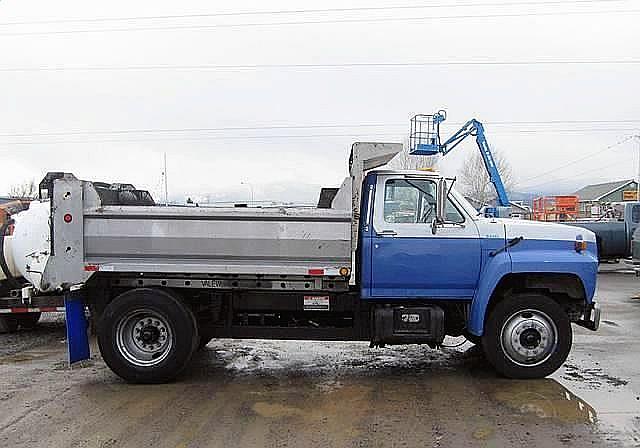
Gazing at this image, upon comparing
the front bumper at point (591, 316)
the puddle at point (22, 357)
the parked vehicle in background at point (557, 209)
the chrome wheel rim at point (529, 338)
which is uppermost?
the parked vehicle in background at point (557, 209)

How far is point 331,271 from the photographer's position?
7.40 m

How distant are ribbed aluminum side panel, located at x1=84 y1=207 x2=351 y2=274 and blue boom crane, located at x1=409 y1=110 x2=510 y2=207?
19.7 m

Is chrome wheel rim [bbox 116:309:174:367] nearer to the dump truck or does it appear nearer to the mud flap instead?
the dump truck

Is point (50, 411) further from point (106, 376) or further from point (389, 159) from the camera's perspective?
point (389, 159)

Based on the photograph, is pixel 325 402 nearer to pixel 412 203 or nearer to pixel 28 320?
pixel 412 203

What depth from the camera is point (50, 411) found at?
671 cm

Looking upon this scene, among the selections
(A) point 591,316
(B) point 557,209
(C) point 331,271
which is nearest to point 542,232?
(A) point 591,316

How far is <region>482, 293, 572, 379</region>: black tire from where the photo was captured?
7.72m

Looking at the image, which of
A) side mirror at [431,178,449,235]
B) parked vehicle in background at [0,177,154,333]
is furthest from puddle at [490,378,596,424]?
parked vehicle in background at [0,177,154,333]

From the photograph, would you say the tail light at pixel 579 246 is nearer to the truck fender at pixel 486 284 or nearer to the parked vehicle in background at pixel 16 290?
the truck fender at pixel 486 284

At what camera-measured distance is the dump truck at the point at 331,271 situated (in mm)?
7410

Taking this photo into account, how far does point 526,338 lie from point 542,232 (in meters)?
1.22

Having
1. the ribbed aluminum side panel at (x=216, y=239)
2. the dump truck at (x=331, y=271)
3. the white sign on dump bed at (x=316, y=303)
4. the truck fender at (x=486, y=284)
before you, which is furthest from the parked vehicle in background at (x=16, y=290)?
the truck fender at (x=486, y=284)

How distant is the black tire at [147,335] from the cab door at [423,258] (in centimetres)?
217
